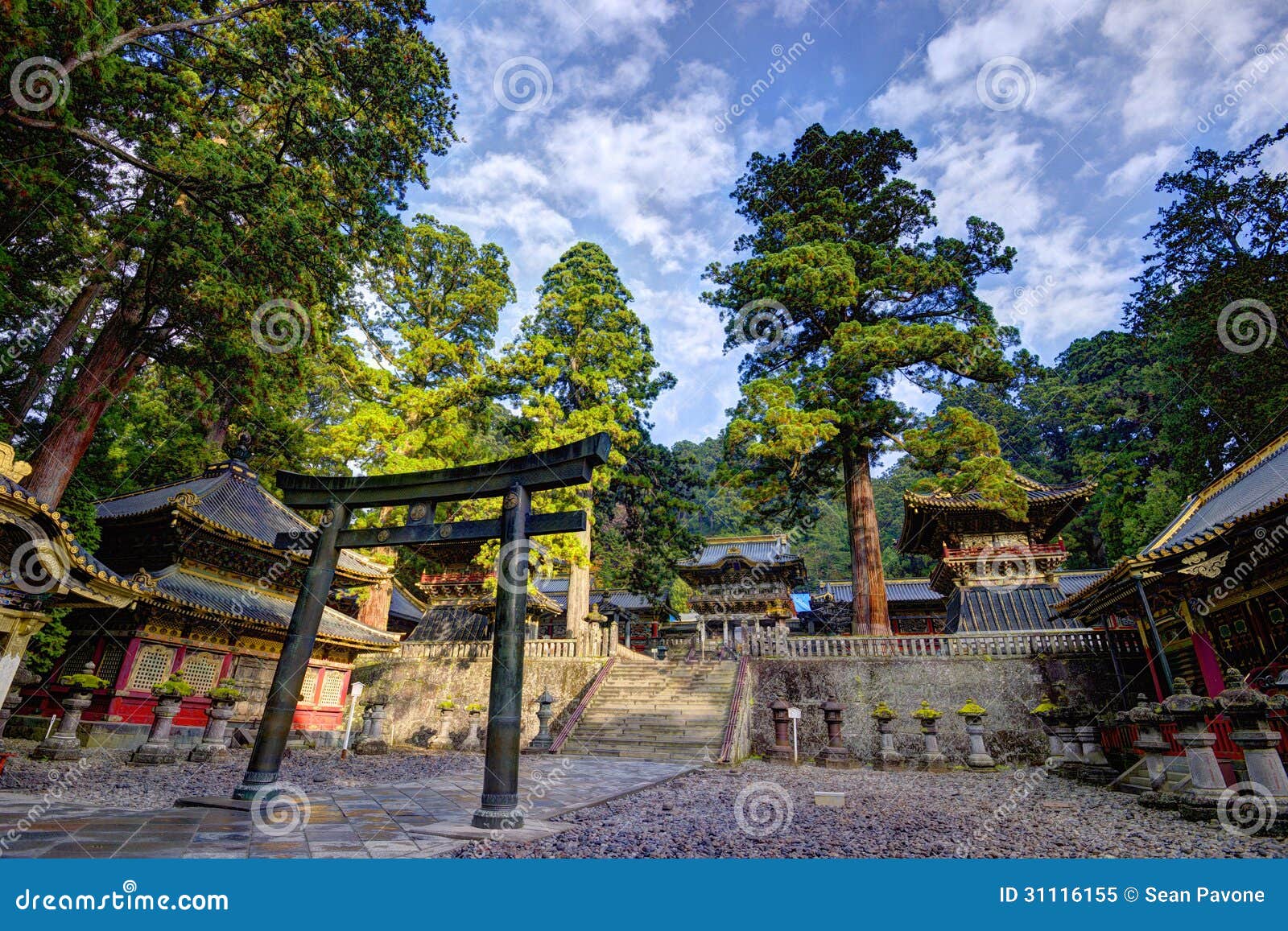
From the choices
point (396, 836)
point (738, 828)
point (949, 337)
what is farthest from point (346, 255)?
point (949, 337)

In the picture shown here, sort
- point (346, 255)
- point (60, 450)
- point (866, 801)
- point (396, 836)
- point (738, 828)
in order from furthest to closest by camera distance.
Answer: point (346, 255) < point (60, 450) < point (866, 801) < point (738, 828) < point (396, 836)

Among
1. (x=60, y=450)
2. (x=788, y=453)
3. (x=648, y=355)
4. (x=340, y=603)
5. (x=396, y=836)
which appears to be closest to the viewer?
(x=396, y=836)

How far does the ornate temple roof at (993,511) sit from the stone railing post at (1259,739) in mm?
12204

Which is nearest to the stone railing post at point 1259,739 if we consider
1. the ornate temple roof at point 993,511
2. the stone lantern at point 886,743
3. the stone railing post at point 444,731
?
the stone lantern at point 886,743

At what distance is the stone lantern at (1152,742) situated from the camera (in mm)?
7172

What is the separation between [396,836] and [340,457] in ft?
48.1

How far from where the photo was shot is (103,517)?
40.4 feet

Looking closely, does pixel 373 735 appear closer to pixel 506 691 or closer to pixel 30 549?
pixel 30 549

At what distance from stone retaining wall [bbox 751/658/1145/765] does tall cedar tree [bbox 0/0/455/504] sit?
515 inches

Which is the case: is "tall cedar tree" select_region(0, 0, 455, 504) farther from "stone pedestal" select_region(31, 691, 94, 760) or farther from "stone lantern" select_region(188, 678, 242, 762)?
"stone lantern" select_region(188, 678, 242, 762)

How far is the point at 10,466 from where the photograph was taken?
19.3 feet

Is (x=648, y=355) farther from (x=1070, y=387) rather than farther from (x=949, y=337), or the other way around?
(x=1070, y=387)

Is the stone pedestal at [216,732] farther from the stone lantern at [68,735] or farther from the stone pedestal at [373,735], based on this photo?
the stone pedestal at [373,735]

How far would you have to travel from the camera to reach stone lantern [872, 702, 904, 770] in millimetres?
11477
